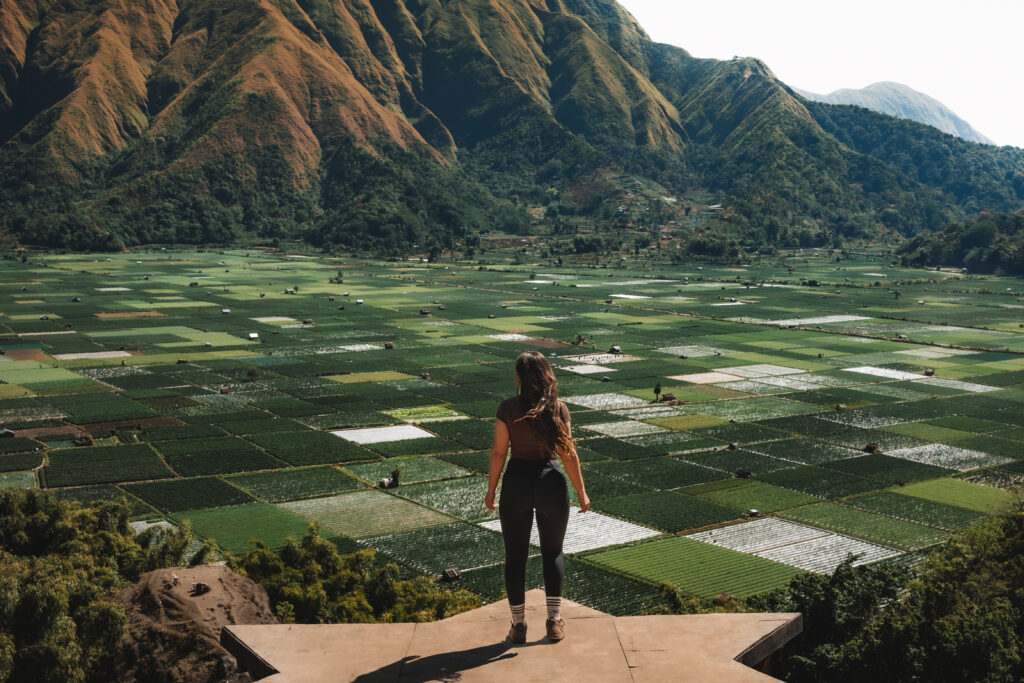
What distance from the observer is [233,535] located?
48.0m

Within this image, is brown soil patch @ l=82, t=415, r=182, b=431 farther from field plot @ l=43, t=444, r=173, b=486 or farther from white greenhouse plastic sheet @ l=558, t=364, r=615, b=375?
white greenhouse plastic sheet @ l=558, t=364, r=615, b=375

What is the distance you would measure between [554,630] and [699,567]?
3287 cm

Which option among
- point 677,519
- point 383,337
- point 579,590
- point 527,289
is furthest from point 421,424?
point 527,289

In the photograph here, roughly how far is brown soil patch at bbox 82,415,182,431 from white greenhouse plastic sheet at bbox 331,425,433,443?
12646mm

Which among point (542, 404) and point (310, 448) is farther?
point (310, 448)

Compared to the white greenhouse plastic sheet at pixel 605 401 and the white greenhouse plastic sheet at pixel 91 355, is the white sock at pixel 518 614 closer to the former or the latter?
the white greenhouse plastic sheet at pixel 605 401

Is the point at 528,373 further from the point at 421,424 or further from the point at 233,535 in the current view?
the point at 421,424

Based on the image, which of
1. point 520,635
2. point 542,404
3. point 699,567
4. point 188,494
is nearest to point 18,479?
point 188,494

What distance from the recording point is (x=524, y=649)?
14.2 metres

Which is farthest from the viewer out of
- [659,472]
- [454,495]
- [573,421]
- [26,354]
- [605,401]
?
[26,354]

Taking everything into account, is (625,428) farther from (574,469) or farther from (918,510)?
(574,469)

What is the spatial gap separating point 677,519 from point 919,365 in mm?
65201

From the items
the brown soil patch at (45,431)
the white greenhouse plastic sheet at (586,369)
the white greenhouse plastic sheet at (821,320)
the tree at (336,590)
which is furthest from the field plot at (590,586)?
the white greenhouse plastic sheet at (821,320)

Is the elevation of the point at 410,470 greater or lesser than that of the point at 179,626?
lesser
